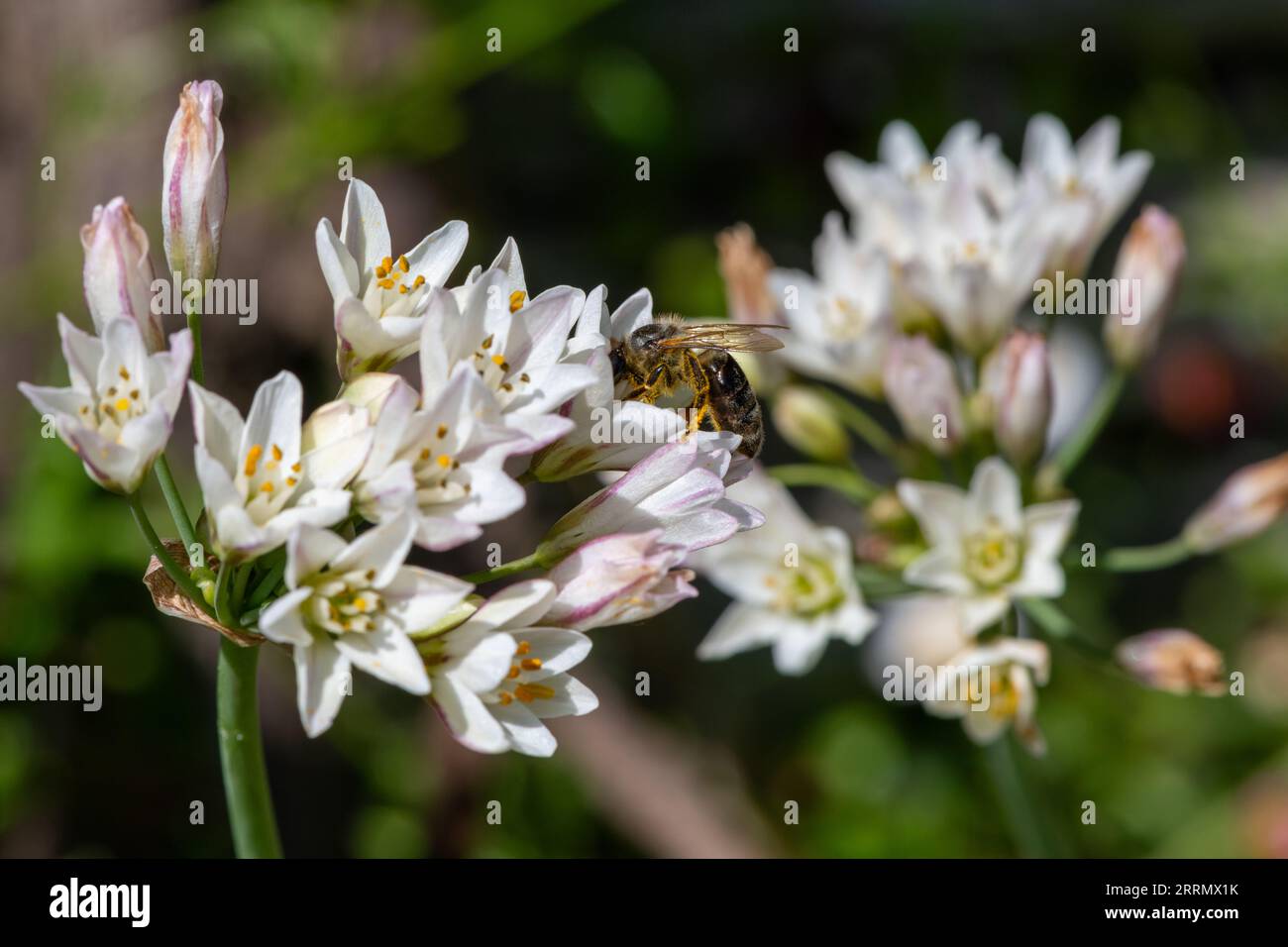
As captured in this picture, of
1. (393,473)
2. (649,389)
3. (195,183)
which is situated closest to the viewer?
(393,473)

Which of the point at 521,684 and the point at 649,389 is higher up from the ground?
the point at 649,389

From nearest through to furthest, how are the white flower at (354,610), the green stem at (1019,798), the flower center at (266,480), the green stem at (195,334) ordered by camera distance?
the white flower at (354,610)
the flower center at (266,480)
the green stem at (195,334)
the green stem at (1019,798)

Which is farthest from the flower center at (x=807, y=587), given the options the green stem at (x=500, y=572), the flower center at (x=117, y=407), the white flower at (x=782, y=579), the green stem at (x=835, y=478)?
A: the flower center at (x=117, y=407)

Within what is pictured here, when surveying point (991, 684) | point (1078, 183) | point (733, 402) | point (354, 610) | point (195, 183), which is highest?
point (1078, 183)

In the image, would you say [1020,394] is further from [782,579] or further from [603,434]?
[603,434]

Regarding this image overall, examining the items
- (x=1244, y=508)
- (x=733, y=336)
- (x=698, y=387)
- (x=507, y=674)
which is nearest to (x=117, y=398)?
Answer: (x=507, y=674)

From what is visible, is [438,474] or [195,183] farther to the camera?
[195,183]

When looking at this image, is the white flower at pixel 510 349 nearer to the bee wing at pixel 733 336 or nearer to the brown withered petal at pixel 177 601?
the brown withered petal at pixel 177 601
